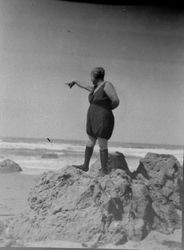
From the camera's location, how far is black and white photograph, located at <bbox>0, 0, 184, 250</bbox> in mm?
3137

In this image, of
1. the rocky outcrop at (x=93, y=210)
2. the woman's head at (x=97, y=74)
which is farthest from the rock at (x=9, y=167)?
the woman's head at (x=97, y=74)

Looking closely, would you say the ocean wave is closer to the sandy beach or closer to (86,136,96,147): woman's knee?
(86,136,96,147): woman's knee

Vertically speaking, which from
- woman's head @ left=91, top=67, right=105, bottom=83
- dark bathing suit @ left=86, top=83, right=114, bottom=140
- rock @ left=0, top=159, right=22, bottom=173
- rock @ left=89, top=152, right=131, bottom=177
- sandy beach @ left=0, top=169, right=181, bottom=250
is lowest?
sandy beach @ left=0, top=169, right=181, bottom=250

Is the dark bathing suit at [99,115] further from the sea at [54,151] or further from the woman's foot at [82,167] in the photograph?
the woman's foot at [82,167]

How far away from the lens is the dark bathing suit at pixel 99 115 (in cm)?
325

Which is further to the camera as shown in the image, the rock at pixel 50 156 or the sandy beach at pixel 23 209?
the rock at pixel 50 156

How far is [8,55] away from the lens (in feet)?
10.6

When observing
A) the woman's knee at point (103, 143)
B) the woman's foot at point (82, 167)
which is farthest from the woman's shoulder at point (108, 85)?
the woman's foot at point (82, 167)

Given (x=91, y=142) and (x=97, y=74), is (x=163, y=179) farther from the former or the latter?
(x=97, y=74)

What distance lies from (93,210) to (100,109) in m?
0.78

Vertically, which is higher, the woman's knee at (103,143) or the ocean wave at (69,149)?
the woman's knee at (103,143)

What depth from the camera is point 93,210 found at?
3.07 m

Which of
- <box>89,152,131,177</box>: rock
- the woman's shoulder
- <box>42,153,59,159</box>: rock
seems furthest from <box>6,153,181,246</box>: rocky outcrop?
the woman's shoulder

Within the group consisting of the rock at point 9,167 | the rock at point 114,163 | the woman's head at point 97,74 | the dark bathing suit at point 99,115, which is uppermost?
the woman's head at point 97,74
